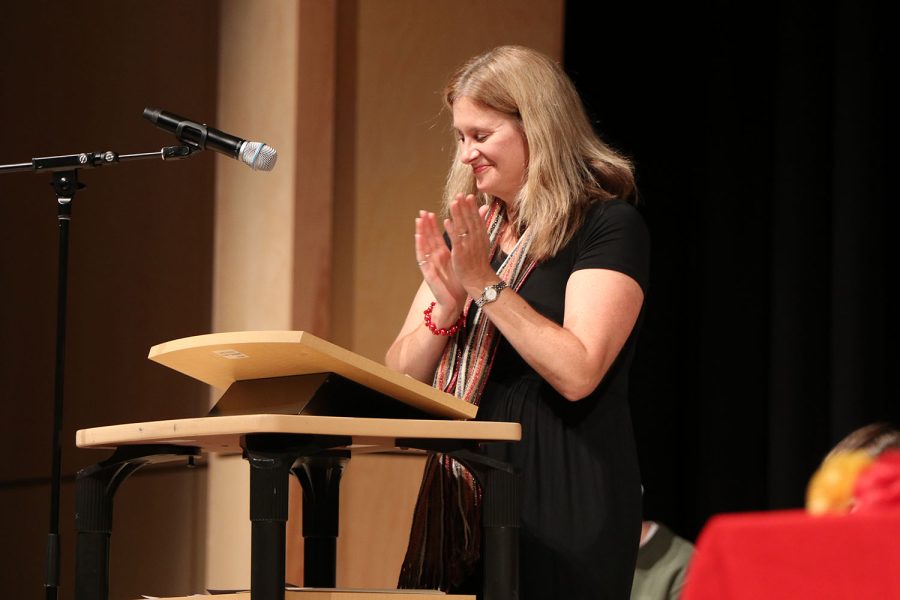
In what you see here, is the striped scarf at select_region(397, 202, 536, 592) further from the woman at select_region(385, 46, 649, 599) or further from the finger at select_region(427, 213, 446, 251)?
the finger at select_region(427, 213, 446, 251)

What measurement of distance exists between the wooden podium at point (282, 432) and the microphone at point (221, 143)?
467 millimetres

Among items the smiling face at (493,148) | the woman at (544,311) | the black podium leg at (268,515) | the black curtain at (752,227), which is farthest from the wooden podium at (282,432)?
the black curtain at (752,227)

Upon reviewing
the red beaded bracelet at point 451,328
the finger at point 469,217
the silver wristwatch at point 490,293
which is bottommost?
the red beaded bracelet at point 451,328

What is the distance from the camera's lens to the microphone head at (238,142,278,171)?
195 centimetres

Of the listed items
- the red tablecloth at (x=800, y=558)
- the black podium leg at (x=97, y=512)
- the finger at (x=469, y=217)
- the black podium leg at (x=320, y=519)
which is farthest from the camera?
the black podium leg at (x=320, y=519)

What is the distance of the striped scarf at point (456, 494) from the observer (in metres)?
1.72

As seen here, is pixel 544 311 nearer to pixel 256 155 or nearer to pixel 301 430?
pixel 256 155

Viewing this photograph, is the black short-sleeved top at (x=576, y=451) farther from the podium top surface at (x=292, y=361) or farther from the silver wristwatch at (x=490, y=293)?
the podium top surface at (x=292, y=361)

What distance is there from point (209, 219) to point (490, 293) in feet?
6.80

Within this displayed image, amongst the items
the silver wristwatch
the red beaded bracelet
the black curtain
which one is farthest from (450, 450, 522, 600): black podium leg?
the black curtain

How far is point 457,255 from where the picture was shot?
1752 millimetres

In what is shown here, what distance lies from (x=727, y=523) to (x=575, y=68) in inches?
130

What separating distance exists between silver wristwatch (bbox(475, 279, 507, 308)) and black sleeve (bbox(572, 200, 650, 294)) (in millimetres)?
149

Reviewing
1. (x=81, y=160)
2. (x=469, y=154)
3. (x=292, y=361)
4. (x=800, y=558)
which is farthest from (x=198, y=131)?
(x=800, y=558)
